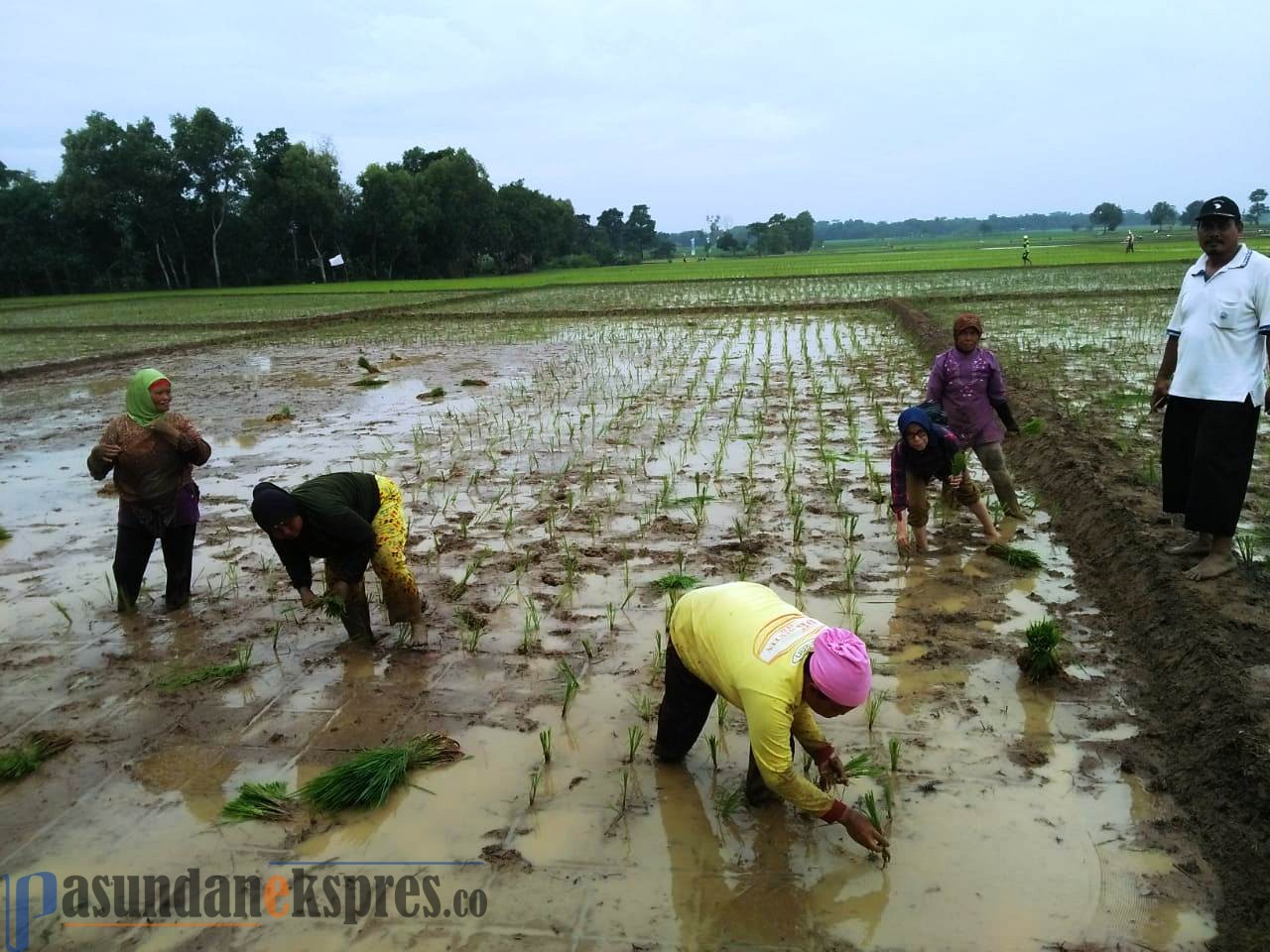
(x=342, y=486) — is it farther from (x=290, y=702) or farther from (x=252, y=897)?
(x=252, y=897)

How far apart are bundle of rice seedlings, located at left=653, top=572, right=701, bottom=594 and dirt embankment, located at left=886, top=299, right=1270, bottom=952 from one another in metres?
2.00

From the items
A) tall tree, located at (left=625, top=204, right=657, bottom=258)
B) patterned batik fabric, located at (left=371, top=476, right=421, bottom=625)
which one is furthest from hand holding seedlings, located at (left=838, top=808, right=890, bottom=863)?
tall tree, located at (left=625, top=204, right=657, bottom=258)

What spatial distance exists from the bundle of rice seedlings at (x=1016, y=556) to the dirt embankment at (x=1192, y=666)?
0.80 feet

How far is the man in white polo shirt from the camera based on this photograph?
3967 millimetres

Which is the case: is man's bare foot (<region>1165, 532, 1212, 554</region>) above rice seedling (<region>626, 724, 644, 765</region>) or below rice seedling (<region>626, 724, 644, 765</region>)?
above

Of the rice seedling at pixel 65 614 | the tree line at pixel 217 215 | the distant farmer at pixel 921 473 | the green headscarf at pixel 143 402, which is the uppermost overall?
the tree line at pixel 217 215

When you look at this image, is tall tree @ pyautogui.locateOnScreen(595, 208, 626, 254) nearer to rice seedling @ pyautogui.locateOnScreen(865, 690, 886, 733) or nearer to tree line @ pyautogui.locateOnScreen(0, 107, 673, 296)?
tree line @ pyautogui.locateOnScreen(0, 107, 673, 296)

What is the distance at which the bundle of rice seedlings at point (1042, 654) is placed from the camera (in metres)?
3.51

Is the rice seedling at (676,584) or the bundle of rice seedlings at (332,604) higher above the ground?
the bundle of rice seedlings at (332,604)

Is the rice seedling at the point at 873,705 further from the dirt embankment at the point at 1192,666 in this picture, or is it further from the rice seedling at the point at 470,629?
the rice seedling at the point at 470,629

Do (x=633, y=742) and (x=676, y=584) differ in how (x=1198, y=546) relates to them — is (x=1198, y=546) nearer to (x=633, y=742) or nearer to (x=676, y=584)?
(x=676, y=584)

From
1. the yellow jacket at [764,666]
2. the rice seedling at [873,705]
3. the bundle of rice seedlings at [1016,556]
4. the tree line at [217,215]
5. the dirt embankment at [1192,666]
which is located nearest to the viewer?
the yellow jacket at [764,666]

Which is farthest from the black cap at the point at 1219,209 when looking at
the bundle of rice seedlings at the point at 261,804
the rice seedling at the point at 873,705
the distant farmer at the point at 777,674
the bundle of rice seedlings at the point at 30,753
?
the bundle of rice seedlings at the point at 30,753

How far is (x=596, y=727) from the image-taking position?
3.43m
